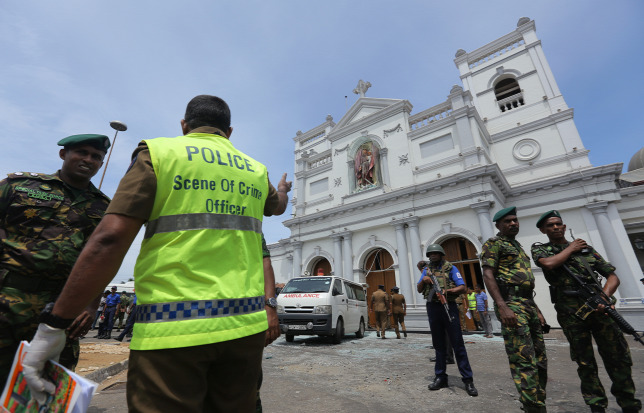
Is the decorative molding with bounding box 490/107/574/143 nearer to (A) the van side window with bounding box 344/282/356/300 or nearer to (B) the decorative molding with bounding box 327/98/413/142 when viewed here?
(B) the decorative molding with bounding box 327/98/413/142

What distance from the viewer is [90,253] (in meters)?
1.10

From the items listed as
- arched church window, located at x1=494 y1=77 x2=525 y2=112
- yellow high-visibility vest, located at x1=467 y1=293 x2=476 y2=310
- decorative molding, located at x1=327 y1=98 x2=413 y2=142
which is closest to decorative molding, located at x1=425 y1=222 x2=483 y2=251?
yellow high-visibility vest, located at x1=467 y1=293 x2=476 y2=310

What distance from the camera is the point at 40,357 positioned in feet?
3.75

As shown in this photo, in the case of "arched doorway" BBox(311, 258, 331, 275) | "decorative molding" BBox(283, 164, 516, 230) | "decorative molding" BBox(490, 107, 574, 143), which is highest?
"decorative molding" BBox(490, 107, 574, 143)

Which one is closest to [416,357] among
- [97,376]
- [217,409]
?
[97,376]

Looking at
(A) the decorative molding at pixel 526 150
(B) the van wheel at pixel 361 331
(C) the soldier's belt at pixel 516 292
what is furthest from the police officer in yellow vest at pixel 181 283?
(A) the decorative molding at pixel 526 150

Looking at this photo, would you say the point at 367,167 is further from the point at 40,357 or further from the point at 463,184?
the point at 40,357

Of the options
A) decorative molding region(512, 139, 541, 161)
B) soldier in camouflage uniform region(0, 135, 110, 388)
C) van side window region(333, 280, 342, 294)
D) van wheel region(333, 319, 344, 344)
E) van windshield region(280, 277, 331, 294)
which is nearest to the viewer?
soldier in camouflage uniform region(0, 135, 110, 388)

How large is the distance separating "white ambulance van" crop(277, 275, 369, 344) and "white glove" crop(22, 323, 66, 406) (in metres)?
7.00

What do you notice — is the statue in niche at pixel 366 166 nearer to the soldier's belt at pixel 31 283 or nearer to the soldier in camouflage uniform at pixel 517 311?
the soldier in camouflage uniform at pixel 517 311

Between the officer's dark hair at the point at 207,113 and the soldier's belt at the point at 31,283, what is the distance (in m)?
1.54

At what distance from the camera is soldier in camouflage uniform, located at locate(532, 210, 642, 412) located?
294cm

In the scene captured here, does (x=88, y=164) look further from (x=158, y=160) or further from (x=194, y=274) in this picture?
(x=194, y=274)

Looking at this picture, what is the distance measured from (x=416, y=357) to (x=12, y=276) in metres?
6.47
